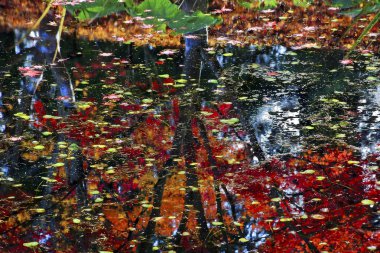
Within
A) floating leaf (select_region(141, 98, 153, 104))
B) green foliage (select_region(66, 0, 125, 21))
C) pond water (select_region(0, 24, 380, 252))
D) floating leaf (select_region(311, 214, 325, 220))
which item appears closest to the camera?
pond water (select_region(0, 24, 380, 252))

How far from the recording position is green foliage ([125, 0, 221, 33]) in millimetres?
9609

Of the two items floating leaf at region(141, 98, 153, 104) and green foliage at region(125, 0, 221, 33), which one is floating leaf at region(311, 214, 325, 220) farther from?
green foliage at region(125, 0, 221, 33)

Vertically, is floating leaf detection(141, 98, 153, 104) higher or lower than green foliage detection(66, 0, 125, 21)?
lower

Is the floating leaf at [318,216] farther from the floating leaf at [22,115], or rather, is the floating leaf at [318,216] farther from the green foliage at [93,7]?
the green foliage at [93,7]

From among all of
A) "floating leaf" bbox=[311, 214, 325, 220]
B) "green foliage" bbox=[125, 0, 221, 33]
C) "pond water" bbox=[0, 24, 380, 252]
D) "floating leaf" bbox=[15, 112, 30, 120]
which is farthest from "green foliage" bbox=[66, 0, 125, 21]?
"floating leaf" bbox=[311, 214, 325, 220]

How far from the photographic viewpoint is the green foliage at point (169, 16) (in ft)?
31.5

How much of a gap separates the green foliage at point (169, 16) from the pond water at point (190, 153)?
152 cm

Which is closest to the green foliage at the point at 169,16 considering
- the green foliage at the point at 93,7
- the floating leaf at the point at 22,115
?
the green foliage at the point at 93,7

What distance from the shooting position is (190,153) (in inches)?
202


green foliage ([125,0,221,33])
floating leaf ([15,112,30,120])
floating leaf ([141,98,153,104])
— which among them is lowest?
floating leaf ([141,98,153,104])

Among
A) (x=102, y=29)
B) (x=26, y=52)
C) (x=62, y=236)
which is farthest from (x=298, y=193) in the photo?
(x=102, y=29)

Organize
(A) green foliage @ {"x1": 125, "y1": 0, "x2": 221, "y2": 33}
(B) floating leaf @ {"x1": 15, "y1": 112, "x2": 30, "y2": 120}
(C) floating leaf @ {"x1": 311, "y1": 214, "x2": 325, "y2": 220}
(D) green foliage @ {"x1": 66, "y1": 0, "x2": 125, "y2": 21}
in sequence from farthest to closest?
(A) green foliage @ {"x1": 125, "y1": 0, "x2": 221, "y2": 33} < (D) green foliage @ {"x1": 66, "y1": 0, "x2": 125, "y2": 21} < (B) floating leaf @ {"x1": 15, "y1": 112, "x2": 30, "y2": 120} < (C) floating leaf @ {"x1": 311, "y1": 214, "x2": 325, "y2": 220}

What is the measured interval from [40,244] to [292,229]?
4.73 ft

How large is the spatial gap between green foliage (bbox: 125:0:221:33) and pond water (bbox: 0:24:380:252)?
1.52 metres
